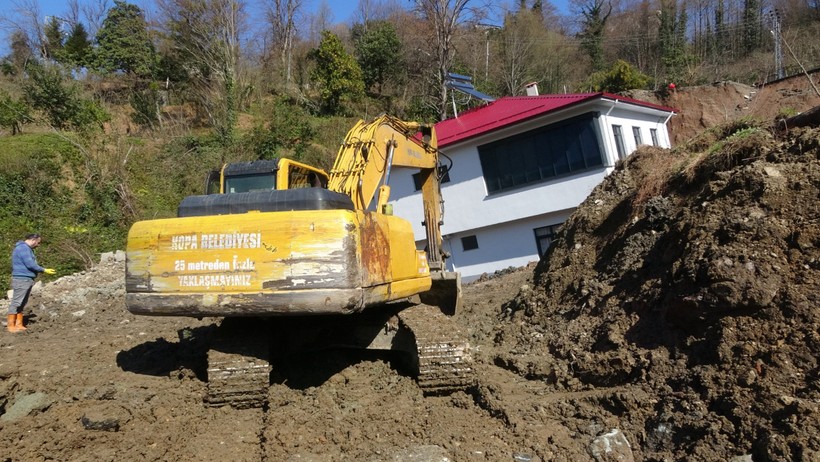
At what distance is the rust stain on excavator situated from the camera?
509cm

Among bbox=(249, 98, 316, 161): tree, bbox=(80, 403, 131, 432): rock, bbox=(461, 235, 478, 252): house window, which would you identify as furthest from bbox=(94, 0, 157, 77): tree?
bbox=(80, 403, 131, 432): rock

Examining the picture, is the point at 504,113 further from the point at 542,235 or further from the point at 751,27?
the point at 751,27

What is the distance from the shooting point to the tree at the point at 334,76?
29.0m

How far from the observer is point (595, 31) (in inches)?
1694

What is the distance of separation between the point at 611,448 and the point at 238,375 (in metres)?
3.02

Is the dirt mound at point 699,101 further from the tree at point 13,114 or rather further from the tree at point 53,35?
the tree at point 53,35

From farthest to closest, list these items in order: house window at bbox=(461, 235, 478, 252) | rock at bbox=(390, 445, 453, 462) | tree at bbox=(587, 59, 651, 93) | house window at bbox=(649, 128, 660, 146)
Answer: tree at bbox=(587, 59, 651, 93), house window at bbox=(649, 128, 660, 146), house window at bbox=(461, 235, 478, 252), rock at bbox=(390, 445, 453, 462)

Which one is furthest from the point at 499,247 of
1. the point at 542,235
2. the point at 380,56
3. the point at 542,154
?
the point at 380,56

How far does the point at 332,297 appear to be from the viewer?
4832 mm

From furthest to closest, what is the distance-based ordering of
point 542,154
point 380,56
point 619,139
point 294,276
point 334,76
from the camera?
point 380,56 < point 334,76 < point 619,139 < point 542,154 < point 294,276

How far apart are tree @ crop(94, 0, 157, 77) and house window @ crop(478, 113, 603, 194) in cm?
1683

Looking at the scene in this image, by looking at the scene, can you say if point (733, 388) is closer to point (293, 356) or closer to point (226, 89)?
point (293, 356)

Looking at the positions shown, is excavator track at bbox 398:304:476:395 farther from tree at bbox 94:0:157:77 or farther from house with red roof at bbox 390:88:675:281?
tree at bbox 94:0:157:77

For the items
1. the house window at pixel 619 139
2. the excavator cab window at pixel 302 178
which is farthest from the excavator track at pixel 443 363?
the house window at pixel 619 139
